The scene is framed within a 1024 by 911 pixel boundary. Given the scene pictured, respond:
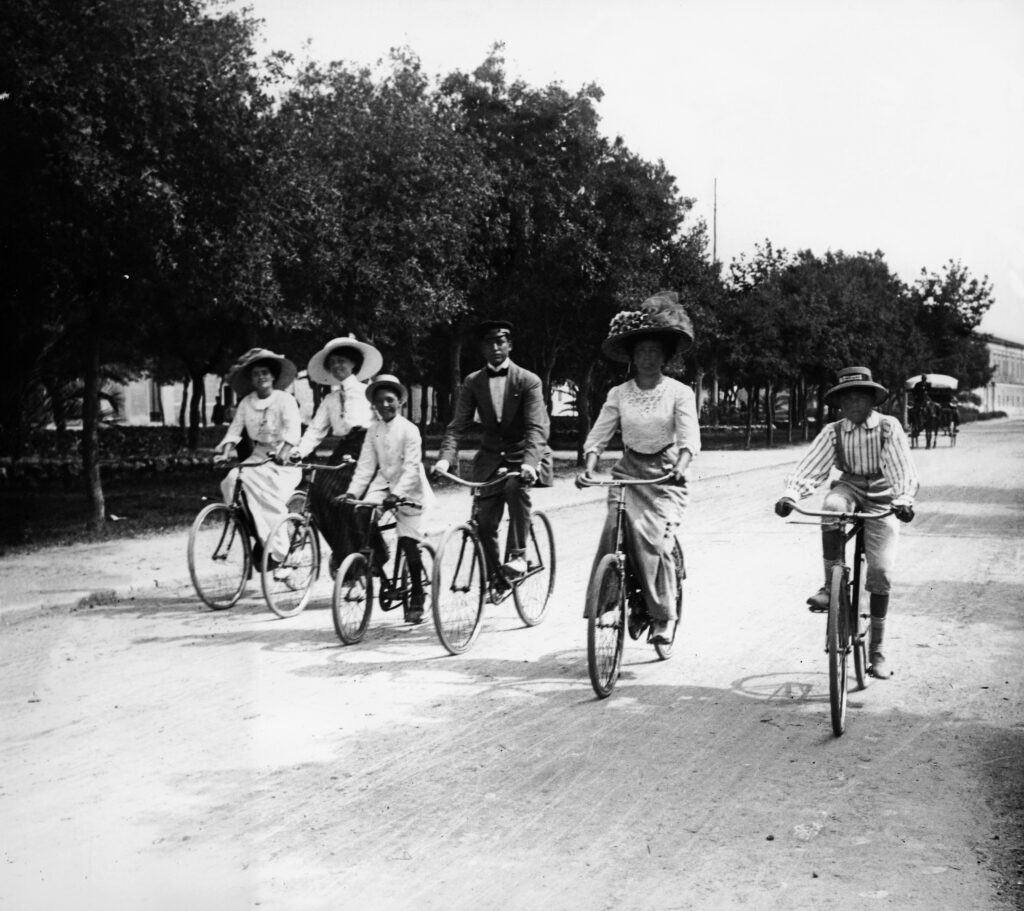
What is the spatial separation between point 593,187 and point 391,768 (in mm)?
20593

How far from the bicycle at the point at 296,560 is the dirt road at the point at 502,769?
22 cm

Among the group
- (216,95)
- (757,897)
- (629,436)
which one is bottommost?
(757,897)

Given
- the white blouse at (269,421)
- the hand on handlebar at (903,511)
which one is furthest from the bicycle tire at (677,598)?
the white blouse at (269,421)

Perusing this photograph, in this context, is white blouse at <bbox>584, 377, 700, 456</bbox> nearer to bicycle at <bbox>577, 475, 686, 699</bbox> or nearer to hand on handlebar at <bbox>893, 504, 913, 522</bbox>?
bicycle at <bbox>577, 475, 686, 699</bbox>

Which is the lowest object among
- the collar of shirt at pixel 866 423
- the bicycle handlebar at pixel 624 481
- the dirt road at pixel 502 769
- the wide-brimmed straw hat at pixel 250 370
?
the dirt road at pixel 502 769

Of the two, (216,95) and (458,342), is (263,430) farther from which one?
(458,342)

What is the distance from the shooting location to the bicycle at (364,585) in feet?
23.9

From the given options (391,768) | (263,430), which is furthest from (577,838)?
(263,430)

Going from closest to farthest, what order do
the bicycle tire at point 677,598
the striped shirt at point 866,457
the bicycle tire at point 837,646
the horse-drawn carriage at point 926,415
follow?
1. the bicycle tire at point 837,646
2. the striped shirt at point 866,457
3. the bicycle tire at point 677,598
4. the horse-drawn carriage at point 926,415

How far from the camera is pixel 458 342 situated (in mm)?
25391

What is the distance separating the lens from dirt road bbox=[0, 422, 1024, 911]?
3775 millimetres

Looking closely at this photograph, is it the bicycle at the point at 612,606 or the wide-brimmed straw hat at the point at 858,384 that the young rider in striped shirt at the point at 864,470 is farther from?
the bicycle at the point at 612,606

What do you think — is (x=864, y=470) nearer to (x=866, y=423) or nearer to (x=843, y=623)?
(x=866, y=423)

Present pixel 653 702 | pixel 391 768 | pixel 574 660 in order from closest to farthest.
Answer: pixel 391 768 < pixel 653 702 < pixel 574 660
